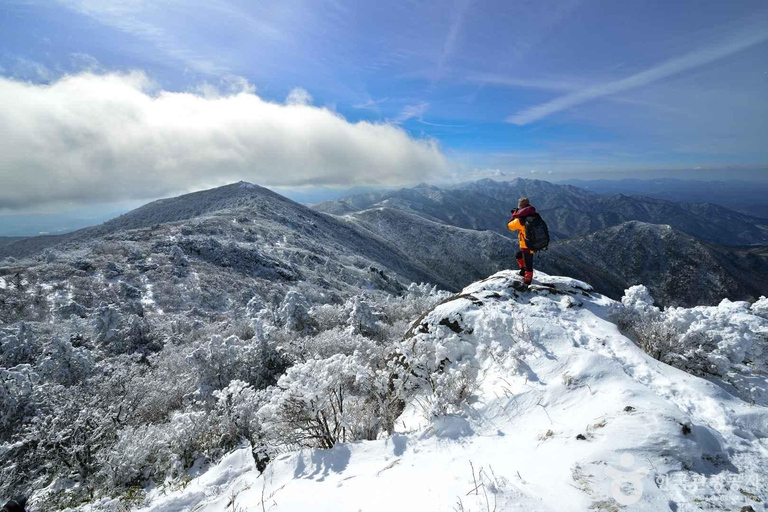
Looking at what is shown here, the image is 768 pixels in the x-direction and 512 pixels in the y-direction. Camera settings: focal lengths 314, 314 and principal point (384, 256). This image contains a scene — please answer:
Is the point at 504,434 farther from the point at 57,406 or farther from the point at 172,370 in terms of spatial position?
the point at 172,370

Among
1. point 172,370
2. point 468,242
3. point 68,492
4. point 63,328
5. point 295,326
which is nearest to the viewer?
point 68,492

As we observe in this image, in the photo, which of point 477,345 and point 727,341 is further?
point 477,345

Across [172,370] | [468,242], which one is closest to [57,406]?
[172,370]

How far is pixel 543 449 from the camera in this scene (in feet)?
13.5

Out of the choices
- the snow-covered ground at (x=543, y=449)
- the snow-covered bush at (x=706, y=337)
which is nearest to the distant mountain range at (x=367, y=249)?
the snow-covered ground at (x=543, y=449)

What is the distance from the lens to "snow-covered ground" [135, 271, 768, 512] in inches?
128

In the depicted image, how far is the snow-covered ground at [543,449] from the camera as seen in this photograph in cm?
324

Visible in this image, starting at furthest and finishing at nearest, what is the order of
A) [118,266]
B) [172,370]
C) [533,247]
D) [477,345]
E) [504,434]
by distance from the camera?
[118,266] < [172,370] < [533,247] < [477,345] < [504,434]

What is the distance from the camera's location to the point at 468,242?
357 feet

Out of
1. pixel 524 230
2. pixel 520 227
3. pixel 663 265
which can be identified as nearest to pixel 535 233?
pixel 524 230

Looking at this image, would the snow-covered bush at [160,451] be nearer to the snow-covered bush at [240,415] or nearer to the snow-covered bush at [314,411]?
the snow-covered bush at [240,415]

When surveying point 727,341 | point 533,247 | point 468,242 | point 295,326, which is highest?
point 533,247

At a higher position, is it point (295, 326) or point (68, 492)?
point (68, 492)

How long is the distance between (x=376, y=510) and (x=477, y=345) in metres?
4.29
